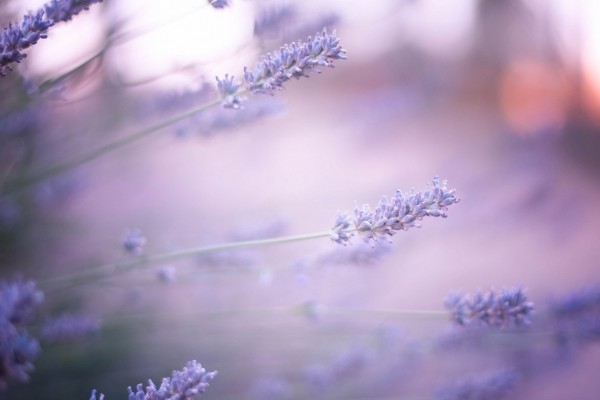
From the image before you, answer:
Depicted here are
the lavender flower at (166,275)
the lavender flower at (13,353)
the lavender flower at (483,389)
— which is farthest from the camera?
the lavender flower at (483,389)

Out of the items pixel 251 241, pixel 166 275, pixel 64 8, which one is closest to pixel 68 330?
pixel 166 275

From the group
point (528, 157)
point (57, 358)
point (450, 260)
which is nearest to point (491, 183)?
point (528, 157)

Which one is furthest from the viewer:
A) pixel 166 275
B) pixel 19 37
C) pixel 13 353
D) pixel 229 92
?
pixel 166 275

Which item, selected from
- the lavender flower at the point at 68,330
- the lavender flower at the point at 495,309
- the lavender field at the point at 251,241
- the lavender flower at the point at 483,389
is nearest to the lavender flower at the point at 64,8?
the lavender field at the point at 251,241

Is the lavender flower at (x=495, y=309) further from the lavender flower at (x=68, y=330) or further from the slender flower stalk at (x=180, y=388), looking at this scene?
the lavender flower at (x=68, y=330)

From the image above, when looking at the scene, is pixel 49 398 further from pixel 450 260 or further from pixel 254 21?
pixel 450 260

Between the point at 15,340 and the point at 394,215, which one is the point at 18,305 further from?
the point at 394,215
